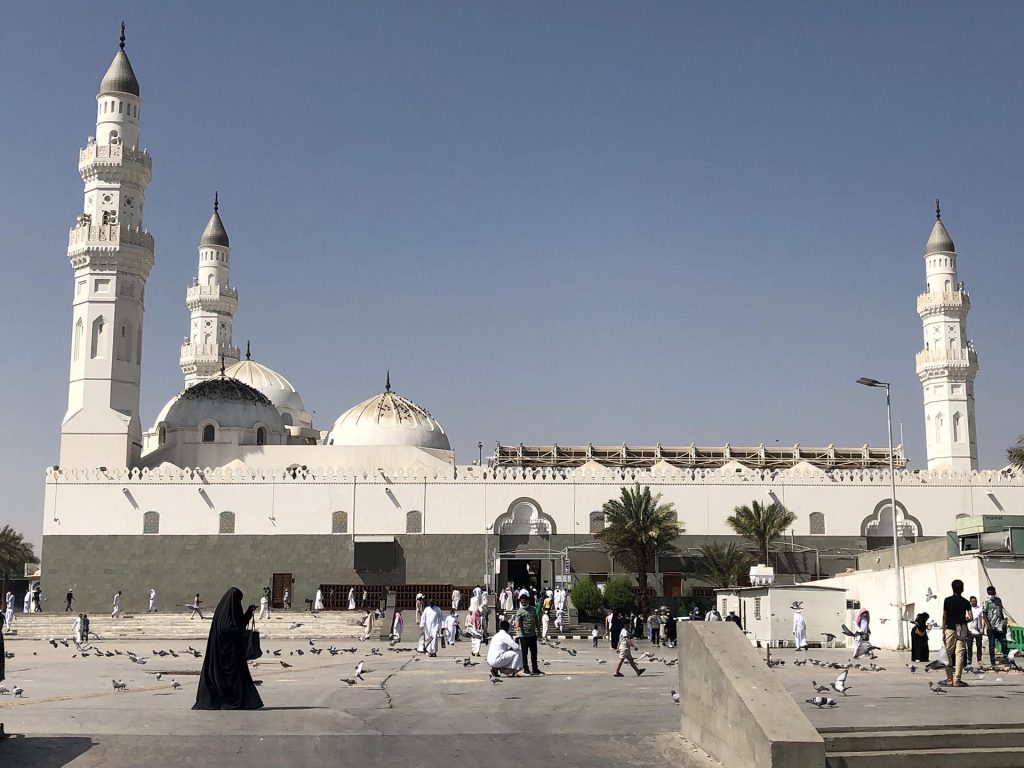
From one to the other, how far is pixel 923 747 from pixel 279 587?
36.0 meters

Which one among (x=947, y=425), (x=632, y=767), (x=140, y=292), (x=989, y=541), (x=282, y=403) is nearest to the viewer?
(x=632, y=767)

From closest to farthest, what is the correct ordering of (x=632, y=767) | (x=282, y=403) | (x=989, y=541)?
(x=632, y=767), (x=989, y=541), (x=282, y=403)

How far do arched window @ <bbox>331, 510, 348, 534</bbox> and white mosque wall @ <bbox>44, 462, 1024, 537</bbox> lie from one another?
112 millimetres

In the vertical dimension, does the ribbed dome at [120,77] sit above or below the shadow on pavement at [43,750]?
above

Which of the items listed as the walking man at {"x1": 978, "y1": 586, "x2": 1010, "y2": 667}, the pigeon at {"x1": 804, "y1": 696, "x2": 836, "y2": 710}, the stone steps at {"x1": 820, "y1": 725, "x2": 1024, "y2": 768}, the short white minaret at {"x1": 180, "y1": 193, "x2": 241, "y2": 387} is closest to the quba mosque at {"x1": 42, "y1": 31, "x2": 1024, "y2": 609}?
the short white minaret at {"x1": 180, "y1": 193, "x2": 241, "y2": 387}

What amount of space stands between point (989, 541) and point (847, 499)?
22.1 meters

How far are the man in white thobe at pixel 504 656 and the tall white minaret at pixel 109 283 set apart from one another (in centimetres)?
3203

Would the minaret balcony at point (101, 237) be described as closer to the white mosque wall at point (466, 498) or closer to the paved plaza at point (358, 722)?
the white mosque wall at point (466, 498)

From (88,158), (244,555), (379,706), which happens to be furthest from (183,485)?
(379,706)

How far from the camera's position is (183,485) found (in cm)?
4412

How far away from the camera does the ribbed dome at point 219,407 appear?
Result: 4838cm

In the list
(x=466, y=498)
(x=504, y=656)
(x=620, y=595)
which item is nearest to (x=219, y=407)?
(x=466, y=498)

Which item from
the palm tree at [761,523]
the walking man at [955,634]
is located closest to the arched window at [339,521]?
the palm tree at [761,523]

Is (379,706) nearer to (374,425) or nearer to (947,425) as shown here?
(374,425)
